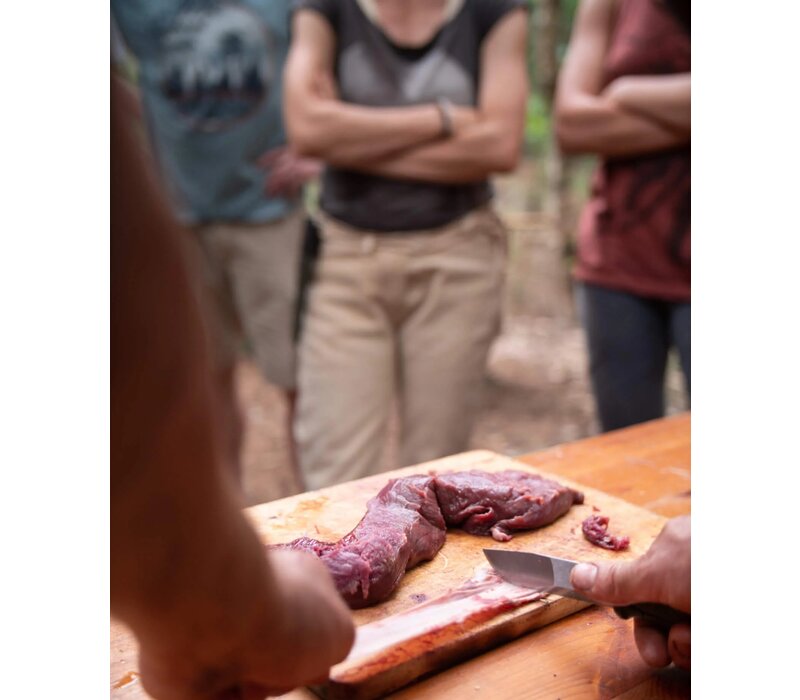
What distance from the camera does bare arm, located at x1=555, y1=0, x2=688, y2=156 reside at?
81.2 inches

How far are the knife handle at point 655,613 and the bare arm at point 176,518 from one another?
368 mm

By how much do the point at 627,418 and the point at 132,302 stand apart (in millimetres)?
1909

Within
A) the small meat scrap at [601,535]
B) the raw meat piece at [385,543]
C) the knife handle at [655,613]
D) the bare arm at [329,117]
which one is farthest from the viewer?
the bare arm at [329,117]

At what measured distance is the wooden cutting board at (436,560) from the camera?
93cm

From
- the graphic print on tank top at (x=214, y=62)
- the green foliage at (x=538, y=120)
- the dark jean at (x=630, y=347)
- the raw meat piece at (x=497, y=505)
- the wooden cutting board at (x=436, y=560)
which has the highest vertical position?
the green foliage at (x=538, y=120)

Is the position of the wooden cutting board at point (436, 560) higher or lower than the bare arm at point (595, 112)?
lower

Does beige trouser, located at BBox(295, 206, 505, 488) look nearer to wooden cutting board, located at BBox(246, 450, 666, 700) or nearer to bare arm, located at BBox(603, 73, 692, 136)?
bare arm, located at BBox(603, 73, 692, 136)

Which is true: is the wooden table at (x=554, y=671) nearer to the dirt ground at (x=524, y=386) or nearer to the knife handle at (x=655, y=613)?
the knife handle at (x=655, y=613)

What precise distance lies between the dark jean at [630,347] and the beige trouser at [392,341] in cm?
31

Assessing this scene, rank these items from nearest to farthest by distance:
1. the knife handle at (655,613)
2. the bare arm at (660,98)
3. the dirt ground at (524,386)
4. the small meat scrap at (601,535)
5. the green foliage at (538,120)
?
the knife handle at (655,613) → the small meat scrap at (601,535) → the bare arm at (660,98) → the dirt ground at (524,386) → the green foliage at (538,120)

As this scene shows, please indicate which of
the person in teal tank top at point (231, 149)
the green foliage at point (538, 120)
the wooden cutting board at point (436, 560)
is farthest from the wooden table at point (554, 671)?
the green foliage at point (538, 120)

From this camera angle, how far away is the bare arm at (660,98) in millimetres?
2004

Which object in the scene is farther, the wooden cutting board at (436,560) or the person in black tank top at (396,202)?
the person in black tank top at (396,202)

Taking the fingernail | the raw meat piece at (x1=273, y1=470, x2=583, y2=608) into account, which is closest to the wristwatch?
the raw meat piece at (x1=273, y1=470, x2=583, y2=608)
